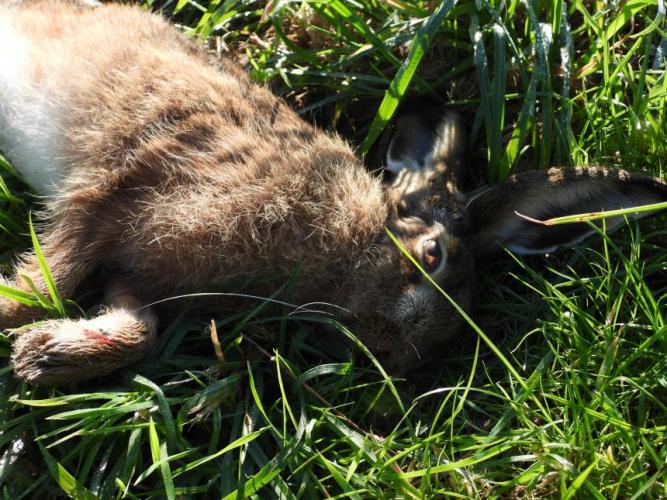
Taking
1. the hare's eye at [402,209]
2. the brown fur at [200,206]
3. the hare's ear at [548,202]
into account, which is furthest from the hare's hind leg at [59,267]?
the hare's ear at [548,202]

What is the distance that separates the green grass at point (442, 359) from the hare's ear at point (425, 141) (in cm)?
13

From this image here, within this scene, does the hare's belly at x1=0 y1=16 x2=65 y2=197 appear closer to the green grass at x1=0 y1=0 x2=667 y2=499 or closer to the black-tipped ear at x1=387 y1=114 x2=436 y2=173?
the green grass at x1=0 y1=0 x2=667 y2=499

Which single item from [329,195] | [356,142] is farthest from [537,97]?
[329,195]

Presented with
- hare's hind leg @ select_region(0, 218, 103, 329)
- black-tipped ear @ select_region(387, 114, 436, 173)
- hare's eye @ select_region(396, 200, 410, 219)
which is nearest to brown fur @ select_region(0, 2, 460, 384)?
hare's hind leg @ select_region(0, 218, 103, 329)

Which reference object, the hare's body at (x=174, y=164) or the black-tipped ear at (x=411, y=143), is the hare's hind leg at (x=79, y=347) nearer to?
the hare's body at (x=174, y=164)

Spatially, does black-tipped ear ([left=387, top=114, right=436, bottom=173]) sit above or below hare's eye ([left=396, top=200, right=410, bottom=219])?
above

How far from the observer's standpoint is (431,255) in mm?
3648

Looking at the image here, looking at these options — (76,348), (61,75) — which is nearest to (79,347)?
(76,348)

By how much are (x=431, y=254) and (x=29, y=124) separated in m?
2.02

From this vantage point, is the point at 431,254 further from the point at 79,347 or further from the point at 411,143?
the point at 79,347

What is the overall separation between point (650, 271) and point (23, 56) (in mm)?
3262

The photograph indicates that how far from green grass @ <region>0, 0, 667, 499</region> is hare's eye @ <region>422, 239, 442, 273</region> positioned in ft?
1.39

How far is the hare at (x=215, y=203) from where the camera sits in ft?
11.4

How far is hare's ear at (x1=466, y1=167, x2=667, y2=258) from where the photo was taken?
355 cm
